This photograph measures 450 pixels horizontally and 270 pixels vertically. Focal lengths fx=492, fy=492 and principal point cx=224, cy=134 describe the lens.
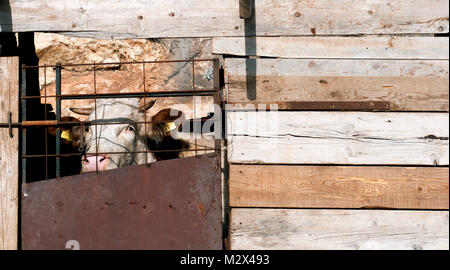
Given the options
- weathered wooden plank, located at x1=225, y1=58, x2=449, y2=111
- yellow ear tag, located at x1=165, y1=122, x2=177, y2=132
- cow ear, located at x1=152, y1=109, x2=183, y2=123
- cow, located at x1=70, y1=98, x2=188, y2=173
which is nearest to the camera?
weathered wooden plank, located at x1=225, y1=58, x2=449, y2=111

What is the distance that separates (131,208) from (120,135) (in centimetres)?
82

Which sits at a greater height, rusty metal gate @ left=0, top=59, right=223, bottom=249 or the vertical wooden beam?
the vertical wooden beam

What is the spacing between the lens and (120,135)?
157 inches

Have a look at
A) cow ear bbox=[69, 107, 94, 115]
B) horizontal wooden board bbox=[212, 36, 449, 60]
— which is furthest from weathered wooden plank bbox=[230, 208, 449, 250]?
cow ear bbox=[69, 107, 94, 115]

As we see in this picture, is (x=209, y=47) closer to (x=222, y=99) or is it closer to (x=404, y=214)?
(x=222, y=99)

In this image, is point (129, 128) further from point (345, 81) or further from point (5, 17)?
point (345, 81)

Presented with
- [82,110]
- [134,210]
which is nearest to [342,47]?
[134,210]

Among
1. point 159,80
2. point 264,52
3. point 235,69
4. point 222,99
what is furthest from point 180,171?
point 159,80

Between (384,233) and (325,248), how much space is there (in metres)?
0.42

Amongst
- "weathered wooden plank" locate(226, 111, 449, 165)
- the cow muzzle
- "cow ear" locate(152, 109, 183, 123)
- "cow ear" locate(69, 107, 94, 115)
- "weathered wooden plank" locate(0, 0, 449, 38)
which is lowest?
the cow muzzle

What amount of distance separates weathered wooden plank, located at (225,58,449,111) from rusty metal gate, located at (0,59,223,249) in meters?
0.62

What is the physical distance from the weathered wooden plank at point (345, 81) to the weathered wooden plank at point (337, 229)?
0.77m

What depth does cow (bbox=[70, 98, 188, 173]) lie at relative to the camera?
3840mm

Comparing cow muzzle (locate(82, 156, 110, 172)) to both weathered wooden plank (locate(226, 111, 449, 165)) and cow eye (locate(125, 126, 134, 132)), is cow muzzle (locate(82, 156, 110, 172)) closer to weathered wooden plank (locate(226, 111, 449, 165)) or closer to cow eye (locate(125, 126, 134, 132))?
cow eye (locate(125, 126, 134, 132))
